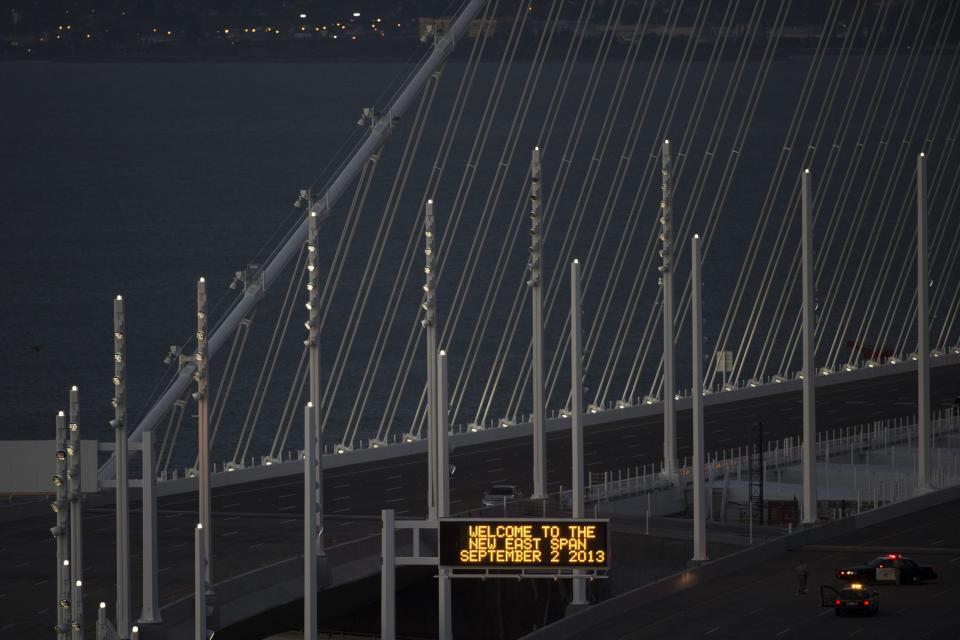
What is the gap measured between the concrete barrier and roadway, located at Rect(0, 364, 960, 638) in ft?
27.1

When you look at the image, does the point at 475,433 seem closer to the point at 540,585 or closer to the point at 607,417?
the point at 607,417

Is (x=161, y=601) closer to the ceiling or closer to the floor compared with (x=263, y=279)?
closer to the floor

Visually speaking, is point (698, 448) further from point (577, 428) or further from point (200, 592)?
point (200, 592)

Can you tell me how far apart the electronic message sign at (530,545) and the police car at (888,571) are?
849cm

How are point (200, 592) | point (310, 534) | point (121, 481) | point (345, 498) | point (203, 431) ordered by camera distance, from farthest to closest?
point (345, 498), point (203, 431), point (310, 534), point (200, 592), point (121, 481)

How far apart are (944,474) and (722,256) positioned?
99234mm

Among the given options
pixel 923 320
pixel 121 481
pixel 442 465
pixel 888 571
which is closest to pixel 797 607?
pixel 888 571

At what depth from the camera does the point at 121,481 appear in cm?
4894

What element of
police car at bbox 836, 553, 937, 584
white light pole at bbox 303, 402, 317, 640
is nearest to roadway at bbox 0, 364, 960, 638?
white light pole at bbox 303, 402, 317, 640

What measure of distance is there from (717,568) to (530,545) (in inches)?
378

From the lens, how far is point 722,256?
7156 inches

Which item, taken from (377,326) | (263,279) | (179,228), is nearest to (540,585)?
(263,279)

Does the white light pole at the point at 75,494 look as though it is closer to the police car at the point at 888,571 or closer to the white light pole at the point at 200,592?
the white light pole at the point at 200,592

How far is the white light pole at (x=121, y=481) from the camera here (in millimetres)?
48031
